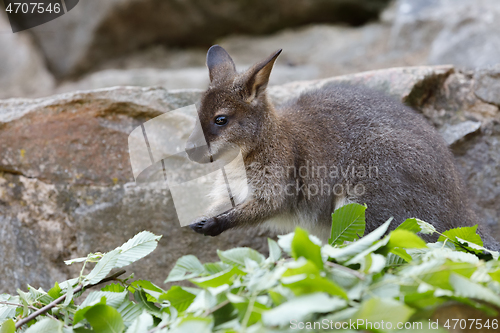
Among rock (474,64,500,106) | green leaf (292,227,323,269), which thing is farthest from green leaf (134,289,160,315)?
rock (474,64,500,106)

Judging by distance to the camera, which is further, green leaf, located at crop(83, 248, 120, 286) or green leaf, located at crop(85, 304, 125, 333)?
green leaf, located at crop(83, 248, 120, 286)

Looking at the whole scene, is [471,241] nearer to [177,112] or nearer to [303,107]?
[303,107]

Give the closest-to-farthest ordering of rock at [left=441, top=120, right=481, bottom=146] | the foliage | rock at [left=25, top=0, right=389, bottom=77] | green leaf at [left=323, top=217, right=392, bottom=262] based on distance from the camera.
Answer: the foliage, green leaf at [left=323, top=217, right=392, bottom=262], rock at [left=441, top=120, right=481, bottom=146], rock at [left=25, top=0, right=389, bottom=77]

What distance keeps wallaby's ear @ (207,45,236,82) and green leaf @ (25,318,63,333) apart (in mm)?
1978

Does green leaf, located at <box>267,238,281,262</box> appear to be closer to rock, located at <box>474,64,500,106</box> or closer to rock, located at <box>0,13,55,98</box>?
rock, located at <box>474,64,500,106</box>

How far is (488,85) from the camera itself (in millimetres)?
3871

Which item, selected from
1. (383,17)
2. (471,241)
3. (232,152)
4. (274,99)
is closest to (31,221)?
(232,152)

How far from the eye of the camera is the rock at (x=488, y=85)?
12.6 feet

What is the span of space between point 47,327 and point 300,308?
1188mm

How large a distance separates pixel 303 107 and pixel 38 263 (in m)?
2.28

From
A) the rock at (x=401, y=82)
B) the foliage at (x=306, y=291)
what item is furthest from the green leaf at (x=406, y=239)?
the rock at (x=401, y=82)

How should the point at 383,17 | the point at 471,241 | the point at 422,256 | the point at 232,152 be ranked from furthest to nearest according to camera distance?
1. the point at 383,17
2. the point at 232,152
3. the point at 471,241
4. the point at 422,256

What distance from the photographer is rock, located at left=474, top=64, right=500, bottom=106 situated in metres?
3.84

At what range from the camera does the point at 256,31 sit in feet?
27.1
